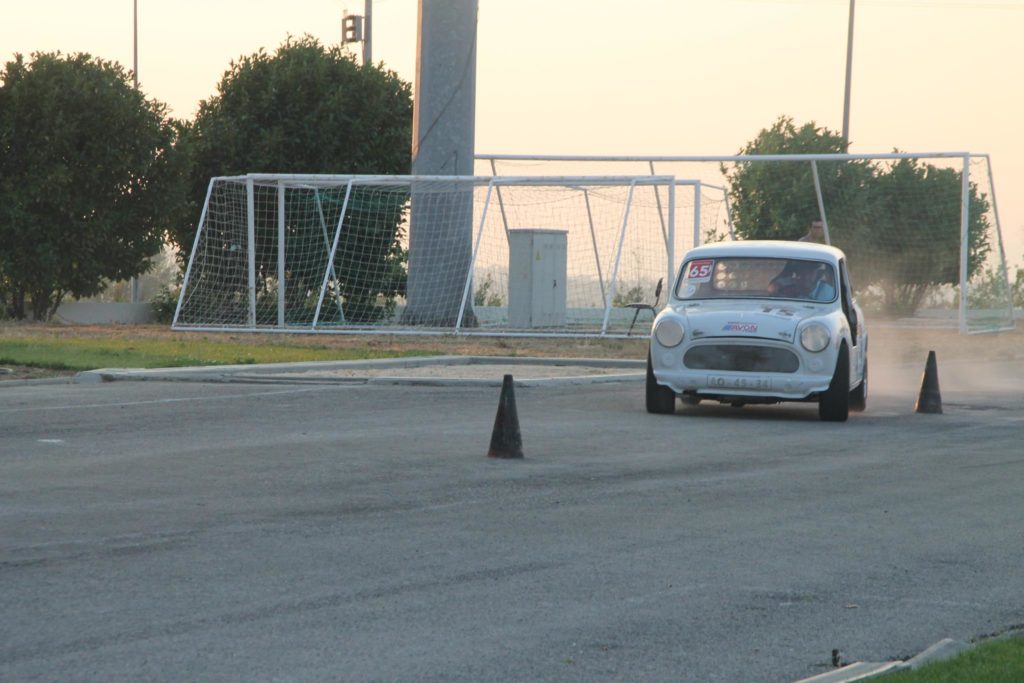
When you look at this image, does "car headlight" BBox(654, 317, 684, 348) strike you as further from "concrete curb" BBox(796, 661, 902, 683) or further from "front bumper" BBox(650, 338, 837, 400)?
"concrete curb" BBox(796, 661, 902, 683)

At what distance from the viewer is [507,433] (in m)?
11.1

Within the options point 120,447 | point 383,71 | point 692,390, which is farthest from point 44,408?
point 383,71

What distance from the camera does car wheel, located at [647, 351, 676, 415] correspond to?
575 inches

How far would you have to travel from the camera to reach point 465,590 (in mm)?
6609

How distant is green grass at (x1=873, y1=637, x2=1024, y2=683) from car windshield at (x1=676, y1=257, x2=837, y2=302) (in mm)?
9836

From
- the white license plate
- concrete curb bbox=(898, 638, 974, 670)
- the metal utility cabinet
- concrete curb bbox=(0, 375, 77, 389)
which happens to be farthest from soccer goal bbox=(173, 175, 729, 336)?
concrete curb bbox=(898, 638, 974, 670)

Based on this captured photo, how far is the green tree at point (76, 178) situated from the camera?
98.2 ft

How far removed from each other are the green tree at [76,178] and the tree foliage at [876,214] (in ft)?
44.1

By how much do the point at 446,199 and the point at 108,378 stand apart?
12.5 m

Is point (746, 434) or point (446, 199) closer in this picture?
point (746, 434)

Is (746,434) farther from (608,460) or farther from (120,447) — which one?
(120,447)

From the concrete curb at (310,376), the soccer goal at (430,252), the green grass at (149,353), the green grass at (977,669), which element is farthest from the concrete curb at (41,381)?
the green grass at (977,669)

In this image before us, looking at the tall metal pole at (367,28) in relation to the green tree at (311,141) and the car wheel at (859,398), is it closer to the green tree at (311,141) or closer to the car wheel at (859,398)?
the green tree at (311,141)

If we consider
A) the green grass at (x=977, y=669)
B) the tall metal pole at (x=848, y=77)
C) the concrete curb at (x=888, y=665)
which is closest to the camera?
the green grass at (x=977, y=669)
